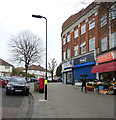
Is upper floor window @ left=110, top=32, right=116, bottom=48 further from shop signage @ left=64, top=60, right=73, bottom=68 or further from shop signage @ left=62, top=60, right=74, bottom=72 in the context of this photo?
shop signage @ left=64, top=60, right=73, bottom=68

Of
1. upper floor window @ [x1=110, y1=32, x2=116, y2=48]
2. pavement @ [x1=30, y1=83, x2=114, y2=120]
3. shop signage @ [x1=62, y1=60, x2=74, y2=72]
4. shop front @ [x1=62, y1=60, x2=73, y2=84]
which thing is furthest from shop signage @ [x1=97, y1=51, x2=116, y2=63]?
shop front @ [x1=62, y1=60, x2=73, y2=84]

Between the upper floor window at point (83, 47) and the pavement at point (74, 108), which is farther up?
the upper floor window at point (83, 47)

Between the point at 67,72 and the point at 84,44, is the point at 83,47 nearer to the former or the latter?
the point at 84,44

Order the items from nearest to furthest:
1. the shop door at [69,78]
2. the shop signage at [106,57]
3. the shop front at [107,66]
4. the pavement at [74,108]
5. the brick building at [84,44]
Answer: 1. the pavement at [74,108]
2. the shop front at [107,66]
3. the shop signage at [106,57]
4. the brick building at [84,44]
5. the shop door at [69,78]

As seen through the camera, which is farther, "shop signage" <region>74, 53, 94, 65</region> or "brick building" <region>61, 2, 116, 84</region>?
"shop signage" <region>74, 53, 94, 65</region>

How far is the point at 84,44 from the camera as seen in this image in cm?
2805

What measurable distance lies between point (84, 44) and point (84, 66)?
11.0 feet

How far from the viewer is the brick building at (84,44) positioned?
2148 cm

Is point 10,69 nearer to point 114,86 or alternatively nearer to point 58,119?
point 114,86

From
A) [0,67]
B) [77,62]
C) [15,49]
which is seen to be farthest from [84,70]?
[0,67]

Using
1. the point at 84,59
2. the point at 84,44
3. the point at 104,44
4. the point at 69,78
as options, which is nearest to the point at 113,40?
the point at 104,44

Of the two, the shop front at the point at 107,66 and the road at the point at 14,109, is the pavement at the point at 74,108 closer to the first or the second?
the road at the point at 14,109

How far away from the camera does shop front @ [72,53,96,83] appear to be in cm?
2514

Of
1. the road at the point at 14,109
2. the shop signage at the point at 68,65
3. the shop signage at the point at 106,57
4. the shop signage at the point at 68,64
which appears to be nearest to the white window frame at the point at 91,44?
the shop signage at the point at 106,57
